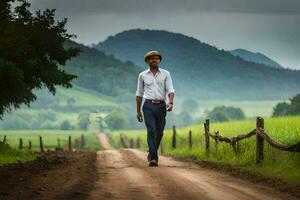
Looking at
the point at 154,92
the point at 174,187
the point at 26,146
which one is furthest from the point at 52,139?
the point at 174,187

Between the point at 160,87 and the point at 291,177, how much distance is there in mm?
4300

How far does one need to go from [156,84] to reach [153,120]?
98 centimetres

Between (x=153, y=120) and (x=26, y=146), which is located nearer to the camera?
(x=153, y=120)

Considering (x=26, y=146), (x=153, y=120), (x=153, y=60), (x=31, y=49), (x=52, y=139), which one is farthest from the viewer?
(x=52, y=139)

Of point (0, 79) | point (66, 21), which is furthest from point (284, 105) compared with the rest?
point (0, 79)

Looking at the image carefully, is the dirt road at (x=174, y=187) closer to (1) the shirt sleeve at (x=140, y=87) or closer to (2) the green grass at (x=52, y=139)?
(1) the shirt sleeve at (x=140, y=87)

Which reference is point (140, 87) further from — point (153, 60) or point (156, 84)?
point (153, 60)

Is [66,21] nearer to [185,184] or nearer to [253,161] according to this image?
[253,161]

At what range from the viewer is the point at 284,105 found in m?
107

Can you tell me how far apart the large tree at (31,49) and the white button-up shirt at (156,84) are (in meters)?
12.7

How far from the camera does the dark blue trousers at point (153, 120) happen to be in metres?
14.7

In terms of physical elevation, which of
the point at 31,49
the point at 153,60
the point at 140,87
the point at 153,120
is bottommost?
the point at 153,120

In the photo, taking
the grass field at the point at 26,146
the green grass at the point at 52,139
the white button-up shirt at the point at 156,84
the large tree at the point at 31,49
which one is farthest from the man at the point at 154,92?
the green grass at the point at 52,139

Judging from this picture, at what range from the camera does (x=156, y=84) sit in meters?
14.5
